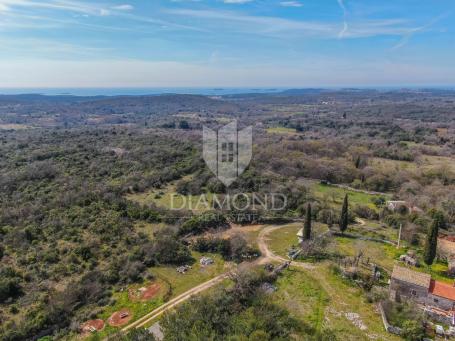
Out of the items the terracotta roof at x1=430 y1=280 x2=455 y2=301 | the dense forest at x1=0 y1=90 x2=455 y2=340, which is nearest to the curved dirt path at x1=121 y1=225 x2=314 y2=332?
the dense forest at x1=0 y1=90 x2=455 y2=340

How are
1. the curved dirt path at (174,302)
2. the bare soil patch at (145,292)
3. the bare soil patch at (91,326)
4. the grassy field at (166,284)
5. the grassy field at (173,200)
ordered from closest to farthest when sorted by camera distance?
the bare soil patch at (91,326), the curved dirt path at (174,302), the grassy field at (166,284), the bare soil patch at (145,292), the grassy field at (173,200)

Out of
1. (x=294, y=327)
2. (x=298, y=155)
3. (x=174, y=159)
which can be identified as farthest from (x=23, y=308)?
(x=298, y=155)

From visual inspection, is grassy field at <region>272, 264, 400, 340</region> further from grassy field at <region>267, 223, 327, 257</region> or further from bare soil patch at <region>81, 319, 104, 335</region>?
bare soil patch at <region>81, 319, 104, 335</region>

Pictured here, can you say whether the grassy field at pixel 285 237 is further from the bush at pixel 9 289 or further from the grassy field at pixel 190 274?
the bush at pixel 9 289

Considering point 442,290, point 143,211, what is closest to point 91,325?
point 143,211

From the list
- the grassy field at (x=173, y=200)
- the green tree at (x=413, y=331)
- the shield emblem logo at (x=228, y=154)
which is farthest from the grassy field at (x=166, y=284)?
the shield emblem logo at (x=228, y=154)

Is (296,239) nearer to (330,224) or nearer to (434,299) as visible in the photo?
(330,224)
